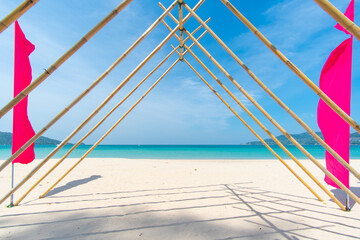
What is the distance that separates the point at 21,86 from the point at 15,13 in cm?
288

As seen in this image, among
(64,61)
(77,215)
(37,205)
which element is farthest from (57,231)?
(64,61)

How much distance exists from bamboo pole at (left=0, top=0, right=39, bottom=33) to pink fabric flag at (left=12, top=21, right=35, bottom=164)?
2.82m

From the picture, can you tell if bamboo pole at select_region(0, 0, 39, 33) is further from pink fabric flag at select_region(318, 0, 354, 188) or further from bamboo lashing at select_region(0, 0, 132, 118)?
pink fabric flag at select_region(318, 0, 354, 188)

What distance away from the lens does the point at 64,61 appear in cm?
247

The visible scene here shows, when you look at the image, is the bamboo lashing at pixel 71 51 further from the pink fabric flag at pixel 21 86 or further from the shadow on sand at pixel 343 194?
the shadow on sand at pixel 343 194

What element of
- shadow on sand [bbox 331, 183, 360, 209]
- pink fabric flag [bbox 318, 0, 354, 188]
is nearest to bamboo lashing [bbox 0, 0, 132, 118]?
pink fabric flag [bbox 318, 0, 354, 188]

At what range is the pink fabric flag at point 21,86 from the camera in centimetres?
416

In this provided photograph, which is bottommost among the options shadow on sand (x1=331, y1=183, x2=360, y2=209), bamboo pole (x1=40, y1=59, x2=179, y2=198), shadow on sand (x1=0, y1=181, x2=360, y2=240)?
shadow on sand (x1=0, y1=181, x2=360, y2=240)

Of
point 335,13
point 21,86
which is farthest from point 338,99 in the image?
point 21,86

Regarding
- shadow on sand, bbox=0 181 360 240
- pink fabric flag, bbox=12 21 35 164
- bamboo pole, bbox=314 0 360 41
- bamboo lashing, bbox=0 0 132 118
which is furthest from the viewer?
pink fabric flag, bbox=12 21 35 164

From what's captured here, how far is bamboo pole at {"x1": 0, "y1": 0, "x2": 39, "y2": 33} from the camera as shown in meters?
1.88

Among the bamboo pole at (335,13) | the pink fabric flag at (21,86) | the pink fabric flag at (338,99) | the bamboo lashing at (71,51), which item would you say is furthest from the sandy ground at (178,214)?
the bamboo pole at (335,13)

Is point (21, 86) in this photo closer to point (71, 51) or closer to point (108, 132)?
point (108, 132)

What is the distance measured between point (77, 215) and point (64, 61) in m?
3.20
